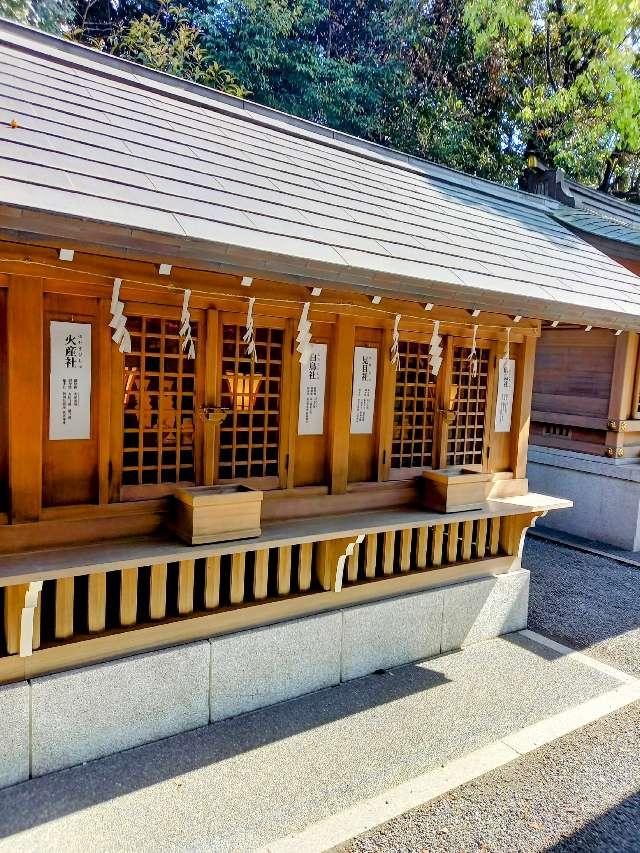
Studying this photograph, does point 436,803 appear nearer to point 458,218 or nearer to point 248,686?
point 248,686

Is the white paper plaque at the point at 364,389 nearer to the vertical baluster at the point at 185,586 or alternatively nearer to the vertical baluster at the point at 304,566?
the vertical baluster at the point at 304,566

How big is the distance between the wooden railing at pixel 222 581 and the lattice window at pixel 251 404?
2.10 feet

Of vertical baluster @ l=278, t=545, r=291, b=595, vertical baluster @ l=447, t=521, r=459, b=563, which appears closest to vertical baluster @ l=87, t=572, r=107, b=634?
vertical baluster @ l=278, t=545, r=291, b=595

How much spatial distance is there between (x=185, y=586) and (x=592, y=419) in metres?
7.15

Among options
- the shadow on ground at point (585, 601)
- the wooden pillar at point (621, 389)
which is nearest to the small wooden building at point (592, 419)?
the wooden pillar at point (621, 389)

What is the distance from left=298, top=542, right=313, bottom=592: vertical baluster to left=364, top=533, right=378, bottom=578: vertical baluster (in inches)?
20.9

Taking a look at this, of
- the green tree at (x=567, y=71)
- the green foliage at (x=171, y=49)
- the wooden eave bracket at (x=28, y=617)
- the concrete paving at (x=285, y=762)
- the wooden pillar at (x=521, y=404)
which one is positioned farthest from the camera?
the green tree at (x=567, y=71)

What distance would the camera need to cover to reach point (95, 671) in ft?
11.0

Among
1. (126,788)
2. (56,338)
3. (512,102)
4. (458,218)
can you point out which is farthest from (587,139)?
(126,788)

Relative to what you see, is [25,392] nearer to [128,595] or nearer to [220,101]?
[128,595]

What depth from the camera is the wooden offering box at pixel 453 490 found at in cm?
477

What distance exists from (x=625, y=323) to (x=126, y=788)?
5.35 metres

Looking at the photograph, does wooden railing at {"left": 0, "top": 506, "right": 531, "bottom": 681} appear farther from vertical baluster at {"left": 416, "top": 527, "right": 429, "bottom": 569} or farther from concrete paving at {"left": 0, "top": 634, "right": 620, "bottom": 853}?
concrete paving at {"left": 0, "top": 634, "right": 620, "bottom": 853}

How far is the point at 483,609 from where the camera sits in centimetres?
515
